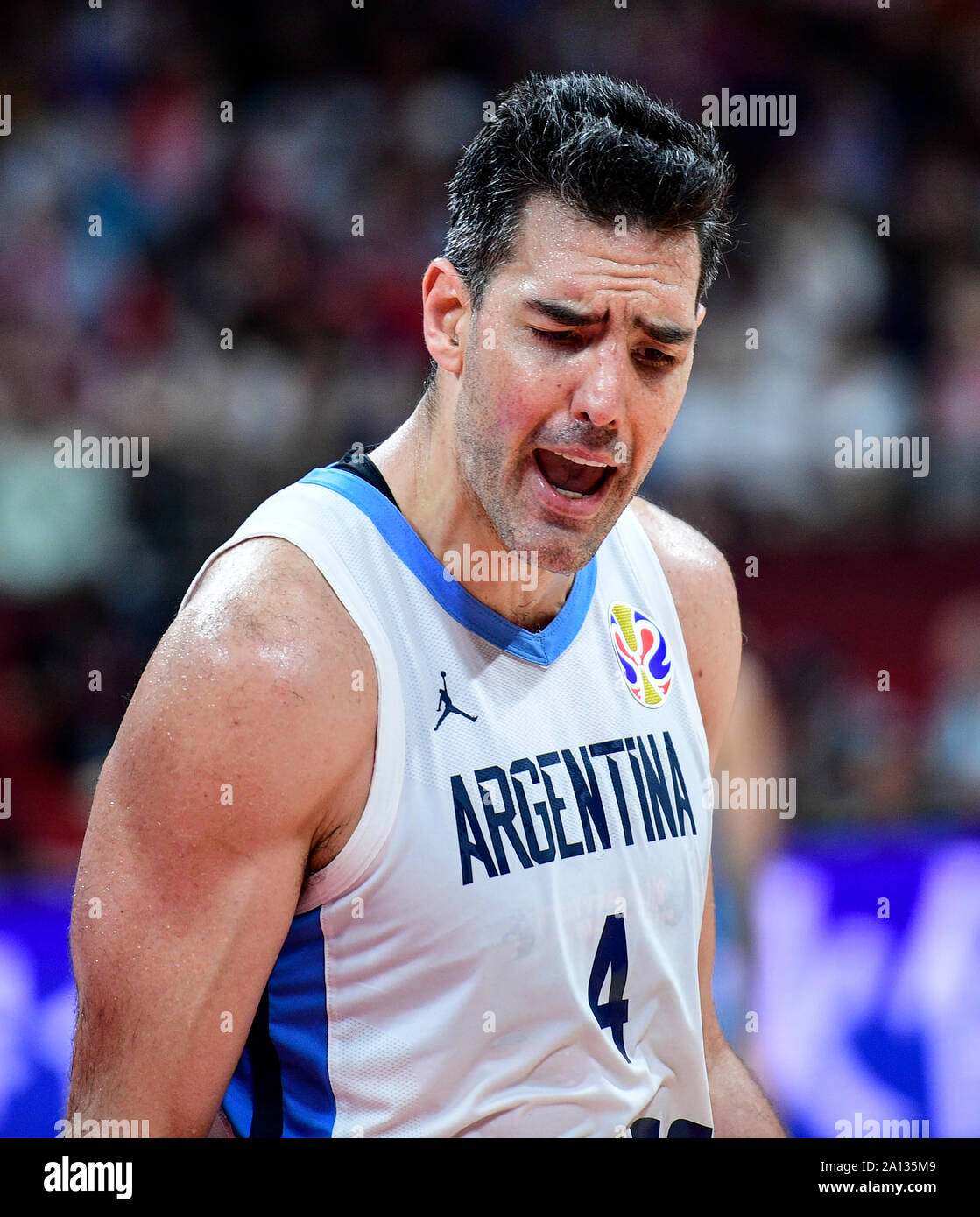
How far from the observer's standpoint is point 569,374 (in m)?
2.27

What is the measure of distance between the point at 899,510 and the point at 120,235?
4434mm

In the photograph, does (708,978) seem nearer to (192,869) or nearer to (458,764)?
(458,764)

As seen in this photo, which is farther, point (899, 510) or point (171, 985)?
point (899, 510)

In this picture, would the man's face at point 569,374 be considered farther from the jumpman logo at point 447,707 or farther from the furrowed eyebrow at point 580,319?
the jumpman logo at point 447,707

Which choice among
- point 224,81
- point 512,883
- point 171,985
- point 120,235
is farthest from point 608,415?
point 224,81

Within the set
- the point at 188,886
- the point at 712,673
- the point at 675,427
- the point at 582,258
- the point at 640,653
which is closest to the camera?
the point at 188,886

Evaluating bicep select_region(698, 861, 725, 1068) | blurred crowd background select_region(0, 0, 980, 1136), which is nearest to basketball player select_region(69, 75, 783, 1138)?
→ bicep select_region(698, 861, 725, 1068)

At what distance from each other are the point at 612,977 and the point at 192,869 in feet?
2.45

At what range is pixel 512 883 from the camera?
2244 mm

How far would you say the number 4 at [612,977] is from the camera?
2.34 m

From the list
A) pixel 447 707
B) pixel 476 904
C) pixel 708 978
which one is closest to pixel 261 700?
pixel 447 707
